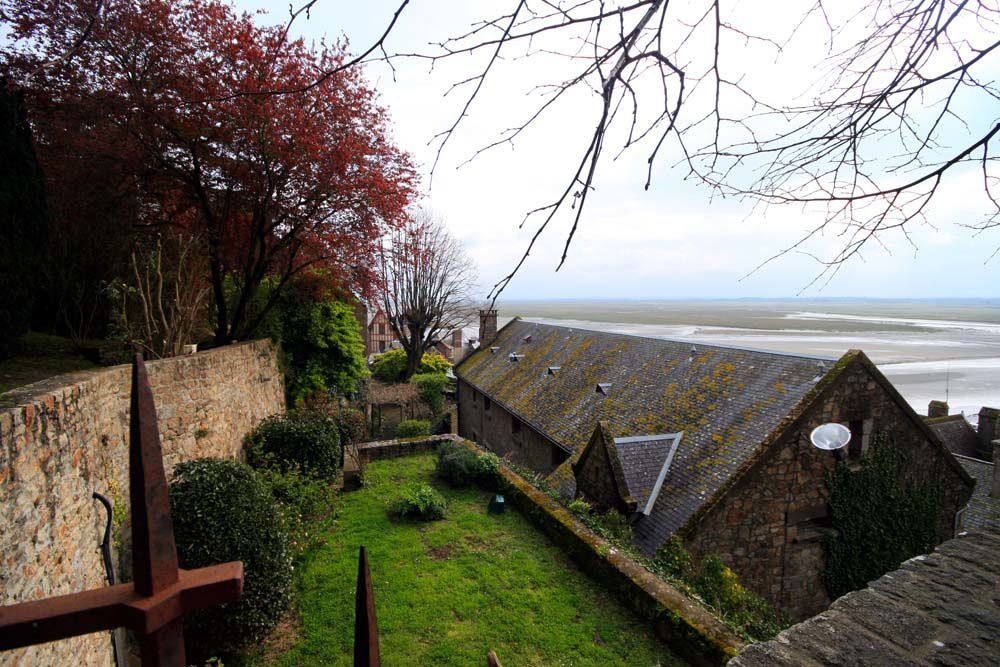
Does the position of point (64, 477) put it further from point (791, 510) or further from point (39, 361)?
point (791, 510)

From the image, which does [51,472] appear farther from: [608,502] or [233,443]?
[608,502]

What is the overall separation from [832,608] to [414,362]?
93.3 ft

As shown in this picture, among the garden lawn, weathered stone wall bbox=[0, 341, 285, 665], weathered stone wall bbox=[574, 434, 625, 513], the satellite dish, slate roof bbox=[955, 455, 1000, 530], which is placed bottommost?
slate roof bbox=[955, 455, 1000, 530]

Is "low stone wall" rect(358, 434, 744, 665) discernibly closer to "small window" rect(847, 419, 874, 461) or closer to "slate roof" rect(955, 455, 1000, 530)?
"small window" rect(847, 419, 874, 461)

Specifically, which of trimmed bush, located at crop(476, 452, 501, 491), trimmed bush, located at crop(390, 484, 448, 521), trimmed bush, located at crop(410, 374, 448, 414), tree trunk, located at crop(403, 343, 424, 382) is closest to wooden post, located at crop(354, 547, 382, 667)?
trimmed bush, located at crop(390, 484, 448, 521)

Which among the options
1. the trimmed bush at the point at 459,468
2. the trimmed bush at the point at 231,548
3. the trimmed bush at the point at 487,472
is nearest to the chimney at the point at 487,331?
the trimmed bush at the point at 459,468

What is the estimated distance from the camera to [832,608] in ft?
6.75

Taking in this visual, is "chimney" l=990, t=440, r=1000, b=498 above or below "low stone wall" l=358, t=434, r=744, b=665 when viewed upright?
above

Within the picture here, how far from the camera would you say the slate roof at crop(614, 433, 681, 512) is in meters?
9.49

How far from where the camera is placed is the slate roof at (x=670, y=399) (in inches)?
359

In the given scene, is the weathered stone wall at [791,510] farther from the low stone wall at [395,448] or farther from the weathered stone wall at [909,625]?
the low stone wall at [395,448]

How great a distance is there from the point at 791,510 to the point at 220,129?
45.7 ft

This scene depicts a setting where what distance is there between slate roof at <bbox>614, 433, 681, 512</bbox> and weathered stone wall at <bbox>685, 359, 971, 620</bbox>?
1.39 meters

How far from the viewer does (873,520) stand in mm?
9656
